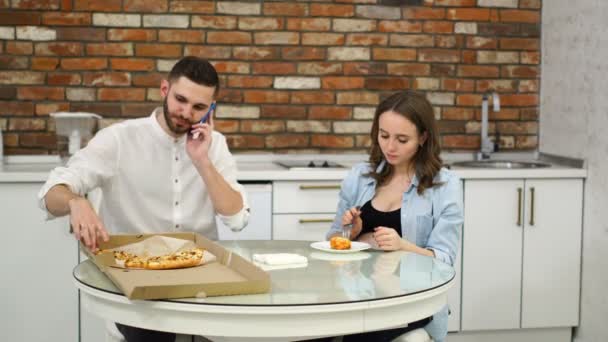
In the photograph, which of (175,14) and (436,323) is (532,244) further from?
(175,14)

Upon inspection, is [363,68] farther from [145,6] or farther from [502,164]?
[145,6]

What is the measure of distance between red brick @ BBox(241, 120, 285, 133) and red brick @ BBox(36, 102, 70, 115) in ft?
2.96

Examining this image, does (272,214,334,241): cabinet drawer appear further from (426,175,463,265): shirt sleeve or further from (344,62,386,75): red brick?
(426,175,463,265): shirt sleeve

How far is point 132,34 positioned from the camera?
4.04 m

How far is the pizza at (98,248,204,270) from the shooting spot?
1975 millimetres

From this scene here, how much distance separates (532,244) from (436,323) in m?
1.65

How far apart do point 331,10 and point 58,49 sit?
1.42 m

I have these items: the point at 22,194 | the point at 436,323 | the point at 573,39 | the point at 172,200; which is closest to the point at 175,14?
the point at 22,194

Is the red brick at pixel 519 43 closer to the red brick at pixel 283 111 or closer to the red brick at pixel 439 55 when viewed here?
the red brick at pixel 439 55

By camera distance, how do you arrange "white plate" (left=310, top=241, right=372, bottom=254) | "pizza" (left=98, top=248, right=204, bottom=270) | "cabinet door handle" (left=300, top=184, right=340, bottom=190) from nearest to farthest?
"pizza" (left=98, top=248, right=204, bottom=270) → "white plate" (left=310, top=241, right=372, bottom=254) → "cabinet door handle" (left=300, top=184, right=340, bottom=190)

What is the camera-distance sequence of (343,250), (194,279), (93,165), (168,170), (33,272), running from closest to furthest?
(194,279) < (343,250) < (93,165) < (168,170) < (33,272)

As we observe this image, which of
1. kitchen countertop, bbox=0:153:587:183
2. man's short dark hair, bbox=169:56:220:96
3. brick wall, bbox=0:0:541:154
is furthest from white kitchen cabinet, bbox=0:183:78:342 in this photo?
man's short dark hair, bbox=169:56:220:96

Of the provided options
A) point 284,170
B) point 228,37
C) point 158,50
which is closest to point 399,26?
point 228,37

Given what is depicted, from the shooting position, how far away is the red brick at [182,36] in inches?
160
